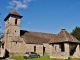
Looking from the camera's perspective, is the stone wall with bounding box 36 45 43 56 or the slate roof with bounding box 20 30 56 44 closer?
the slate roof with bounding box 20 30 56 44

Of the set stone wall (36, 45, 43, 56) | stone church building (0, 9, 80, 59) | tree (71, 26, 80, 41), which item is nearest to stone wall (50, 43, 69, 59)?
stone church building (0, 9, 80, 59)

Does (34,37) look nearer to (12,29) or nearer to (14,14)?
(12,29)

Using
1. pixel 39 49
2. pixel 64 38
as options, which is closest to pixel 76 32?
pixel 39 49

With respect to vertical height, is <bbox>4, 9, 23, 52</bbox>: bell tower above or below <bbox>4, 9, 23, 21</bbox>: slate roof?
below

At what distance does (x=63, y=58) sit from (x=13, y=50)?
17.3 m

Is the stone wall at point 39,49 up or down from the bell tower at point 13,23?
down

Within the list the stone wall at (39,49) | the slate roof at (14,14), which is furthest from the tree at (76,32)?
the slate roof at (14,14)

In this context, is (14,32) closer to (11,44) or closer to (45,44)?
(11,44)

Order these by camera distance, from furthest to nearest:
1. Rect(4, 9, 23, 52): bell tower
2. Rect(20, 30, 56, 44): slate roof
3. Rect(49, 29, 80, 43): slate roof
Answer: Rect(20, 30, 56, 44): slate roof → Rect(4, 9, 23, 52): bell tower → Rect(49, 29, 80, 43): slate roof

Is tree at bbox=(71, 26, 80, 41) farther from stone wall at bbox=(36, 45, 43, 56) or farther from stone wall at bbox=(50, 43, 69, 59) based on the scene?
stone wall at bbox=(50, 43, 69, 59)

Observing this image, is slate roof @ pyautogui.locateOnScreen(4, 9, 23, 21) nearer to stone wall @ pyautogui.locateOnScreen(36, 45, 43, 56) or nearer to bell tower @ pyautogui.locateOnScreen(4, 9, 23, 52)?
bell tower @ pyautogui.locateOnScreen(4, 9, 23, 52)

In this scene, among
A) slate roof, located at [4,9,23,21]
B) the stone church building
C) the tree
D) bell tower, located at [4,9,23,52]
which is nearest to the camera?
the stone church building

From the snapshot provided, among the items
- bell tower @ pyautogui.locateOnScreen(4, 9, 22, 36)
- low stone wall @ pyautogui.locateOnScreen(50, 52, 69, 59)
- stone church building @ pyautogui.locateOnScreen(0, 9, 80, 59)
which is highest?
bell tower @ pyautogui.locateOnScreen(4, 9, 22, 36)

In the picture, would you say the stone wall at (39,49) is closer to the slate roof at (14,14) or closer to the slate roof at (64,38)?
the slate roof at (14,14)
